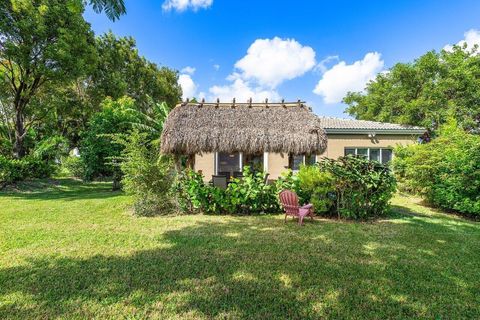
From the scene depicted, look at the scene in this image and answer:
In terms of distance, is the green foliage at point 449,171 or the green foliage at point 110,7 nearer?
the green foliage at point 110,7

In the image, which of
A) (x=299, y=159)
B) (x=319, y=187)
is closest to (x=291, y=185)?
(x=319, y=187)

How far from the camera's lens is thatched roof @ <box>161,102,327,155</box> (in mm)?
10562

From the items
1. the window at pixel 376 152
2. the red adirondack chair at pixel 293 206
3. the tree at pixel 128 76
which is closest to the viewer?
the red adirondack chair at pixel 293 206

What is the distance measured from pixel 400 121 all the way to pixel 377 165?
67.2 feet

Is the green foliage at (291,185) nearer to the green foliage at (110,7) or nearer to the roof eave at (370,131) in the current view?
the green foliage at (110,7)

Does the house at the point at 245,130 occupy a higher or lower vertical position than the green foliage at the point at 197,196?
higher

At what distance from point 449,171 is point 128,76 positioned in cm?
3018

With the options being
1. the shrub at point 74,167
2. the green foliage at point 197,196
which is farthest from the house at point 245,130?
the shrub at point 74,167

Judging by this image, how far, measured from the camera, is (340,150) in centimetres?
1736

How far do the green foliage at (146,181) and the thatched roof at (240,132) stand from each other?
130 cm

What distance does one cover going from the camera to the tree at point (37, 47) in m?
13.7

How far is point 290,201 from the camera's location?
26.2 ft

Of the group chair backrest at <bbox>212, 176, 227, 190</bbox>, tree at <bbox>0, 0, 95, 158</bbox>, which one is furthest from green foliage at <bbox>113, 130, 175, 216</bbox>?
tree at <bbox>0, 0, 95, 158</bbox>

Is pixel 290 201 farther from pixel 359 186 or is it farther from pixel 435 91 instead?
pixel 435 91
